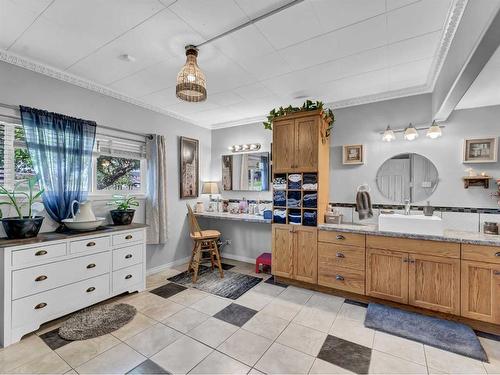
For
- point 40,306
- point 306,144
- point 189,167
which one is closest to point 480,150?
point 306,144

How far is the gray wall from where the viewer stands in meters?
2.41

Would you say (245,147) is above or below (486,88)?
below

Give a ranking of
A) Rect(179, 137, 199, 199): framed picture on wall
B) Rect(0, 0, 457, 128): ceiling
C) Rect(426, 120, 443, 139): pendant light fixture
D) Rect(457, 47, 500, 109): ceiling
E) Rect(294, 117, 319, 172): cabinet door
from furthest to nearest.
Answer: Rect(179, 137, 199, 199): framed picture on wall → Rect(294, 117, 319, 172): cabinet door → Rect(426, 120, 443, 139): pendant light fixture → Rect(457, 47, 500, 109): ceiling → Rect(0, 0, 457, 128): ceiling

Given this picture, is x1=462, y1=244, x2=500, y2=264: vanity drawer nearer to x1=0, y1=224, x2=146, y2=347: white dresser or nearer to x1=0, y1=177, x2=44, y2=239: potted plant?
x1=0, y1=224, x2=146, y2=347: white dresser

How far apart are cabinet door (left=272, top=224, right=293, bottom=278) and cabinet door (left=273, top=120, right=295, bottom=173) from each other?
81 centimetres

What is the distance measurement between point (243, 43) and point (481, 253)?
9.50 ft

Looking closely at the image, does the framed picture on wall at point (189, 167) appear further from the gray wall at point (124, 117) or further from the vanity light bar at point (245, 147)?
the vanity light bar at point (245, 147)

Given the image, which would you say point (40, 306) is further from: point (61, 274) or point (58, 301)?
point (61, 274)

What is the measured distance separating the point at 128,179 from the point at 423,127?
402 centimetres

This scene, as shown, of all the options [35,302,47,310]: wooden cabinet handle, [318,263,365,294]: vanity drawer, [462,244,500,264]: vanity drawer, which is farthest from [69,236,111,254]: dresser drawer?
[462,244,500,264]: vanity drawer

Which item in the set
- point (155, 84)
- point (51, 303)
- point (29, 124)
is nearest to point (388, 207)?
point (155, 84)

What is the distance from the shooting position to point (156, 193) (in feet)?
11.7

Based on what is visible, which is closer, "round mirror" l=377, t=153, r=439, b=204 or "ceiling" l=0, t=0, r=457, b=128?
"ceiling" l=0, t=0, r=457, b=128

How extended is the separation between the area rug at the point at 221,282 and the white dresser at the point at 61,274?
0.63m
